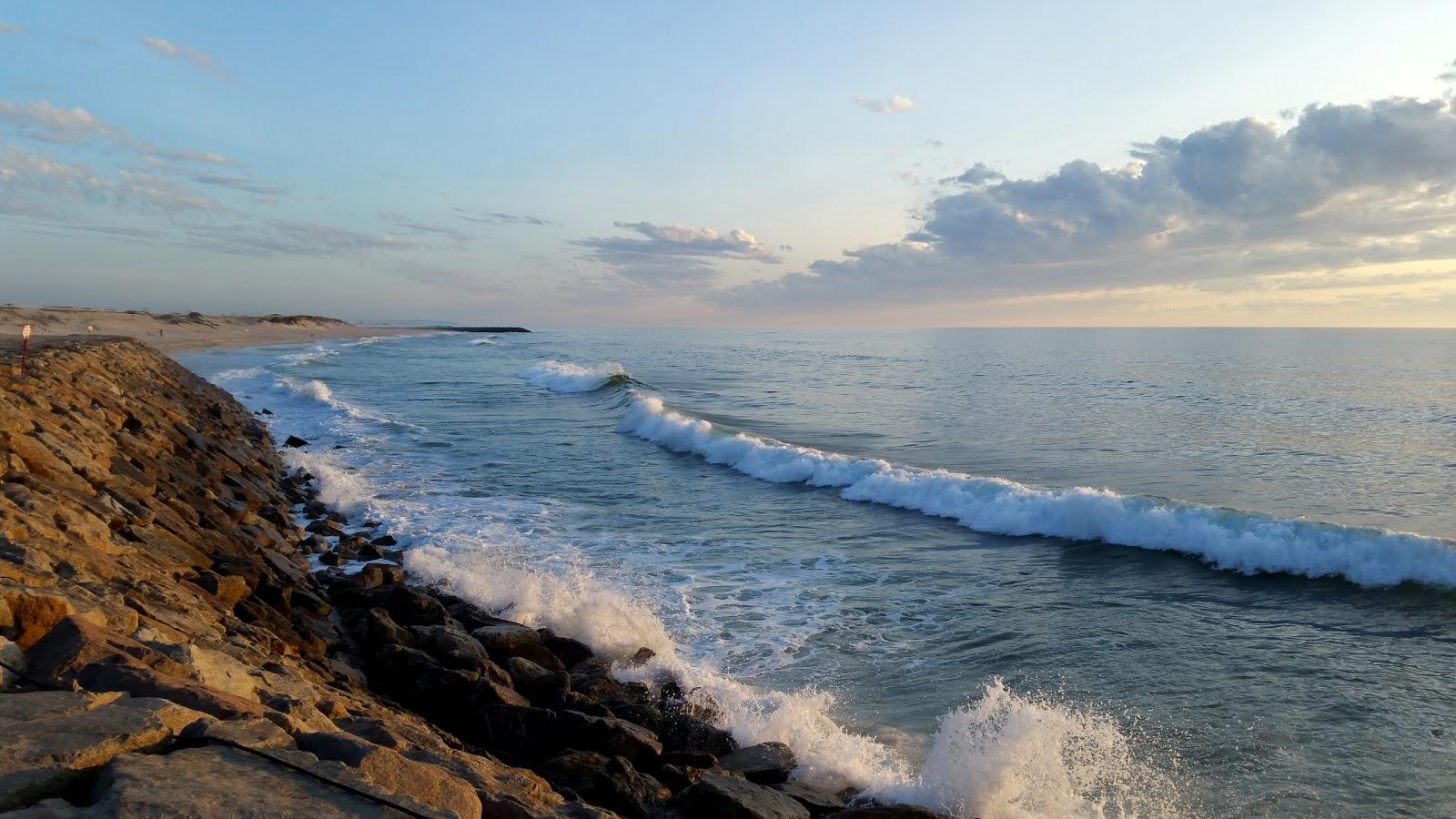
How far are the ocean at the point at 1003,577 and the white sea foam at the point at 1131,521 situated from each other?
5cm

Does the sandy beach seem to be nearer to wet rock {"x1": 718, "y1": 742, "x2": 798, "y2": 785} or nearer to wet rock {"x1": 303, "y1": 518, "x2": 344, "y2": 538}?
wet rock {"x1": 303, "y1": 518, "x2": 344, "y2": 538}

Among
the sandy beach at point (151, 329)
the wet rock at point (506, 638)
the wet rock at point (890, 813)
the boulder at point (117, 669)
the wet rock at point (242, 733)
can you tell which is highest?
the sandy beach at point (151, 329)

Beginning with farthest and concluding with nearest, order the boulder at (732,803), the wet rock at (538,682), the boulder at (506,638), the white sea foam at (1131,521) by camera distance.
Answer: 1. the white sea foam at (1131,521)
2. the boulder at (506,638)
3. the wet rock at (538,682)
4. the boulder at (732,803)

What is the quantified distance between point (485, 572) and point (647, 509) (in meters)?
4.99

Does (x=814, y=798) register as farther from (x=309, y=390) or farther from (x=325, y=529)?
(x=309, y=390)

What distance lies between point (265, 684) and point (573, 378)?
36.5m

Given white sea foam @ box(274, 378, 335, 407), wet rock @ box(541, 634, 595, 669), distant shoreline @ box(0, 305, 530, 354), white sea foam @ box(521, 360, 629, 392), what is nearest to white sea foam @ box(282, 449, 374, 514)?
wet rock @ box(541, 634, 595, 669)

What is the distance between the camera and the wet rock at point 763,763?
6.08m

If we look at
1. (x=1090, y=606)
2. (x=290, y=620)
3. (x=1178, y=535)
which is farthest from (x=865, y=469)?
(x=290, y=620)

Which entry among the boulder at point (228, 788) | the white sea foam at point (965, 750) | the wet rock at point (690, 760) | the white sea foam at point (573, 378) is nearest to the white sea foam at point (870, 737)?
the white sea foam at point (965, 750)

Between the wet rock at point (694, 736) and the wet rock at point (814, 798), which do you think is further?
the wet rock at point (694, 736)

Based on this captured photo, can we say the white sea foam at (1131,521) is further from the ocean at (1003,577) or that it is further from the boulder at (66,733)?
the boulder at (66,733)

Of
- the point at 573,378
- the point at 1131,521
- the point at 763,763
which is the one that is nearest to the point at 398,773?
the point at 763,763

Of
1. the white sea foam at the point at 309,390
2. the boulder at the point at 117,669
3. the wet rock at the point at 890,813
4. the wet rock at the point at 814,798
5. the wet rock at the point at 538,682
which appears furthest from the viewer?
the white sea foam at the point at 309,390
